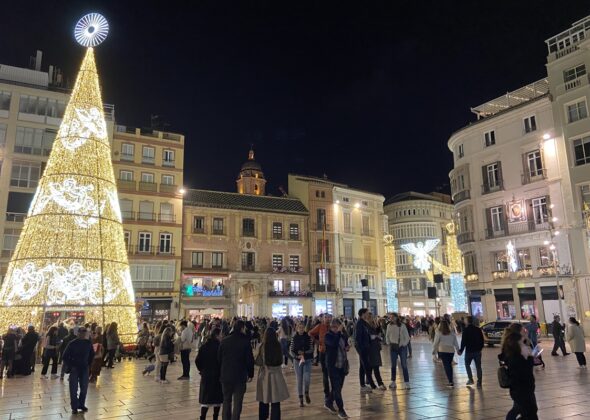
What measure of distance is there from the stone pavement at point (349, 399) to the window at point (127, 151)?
27920 millimetres

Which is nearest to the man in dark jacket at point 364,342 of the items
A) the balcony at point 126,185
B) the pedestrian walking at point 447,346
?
A: the pedestrian walking at point 447,346

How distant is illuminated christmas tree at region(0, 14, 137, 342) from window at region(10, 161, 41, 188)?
2048cm

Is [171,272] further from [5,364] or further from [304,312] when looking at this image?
[5,364]

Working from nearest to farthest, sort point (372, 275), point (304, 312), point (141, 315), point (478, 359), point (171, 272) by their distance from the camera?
point (478, 359) < point (141, 315) < point (171, 272) < point (304, 312) < point (372, 275)

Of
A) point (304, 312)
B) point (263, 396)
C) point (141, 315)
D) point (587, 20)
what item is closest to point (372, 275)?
point (304, 312)

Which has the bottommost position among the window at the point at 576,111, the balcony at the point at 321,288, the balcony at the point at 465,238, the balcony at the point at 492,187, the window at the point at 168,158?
the balcony at the point at 321,288

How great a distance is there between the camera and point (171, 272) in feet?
125

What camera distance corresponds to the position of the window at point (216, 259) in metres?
40.5

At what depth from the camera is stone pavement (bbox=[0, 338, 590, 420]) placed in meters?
7.83

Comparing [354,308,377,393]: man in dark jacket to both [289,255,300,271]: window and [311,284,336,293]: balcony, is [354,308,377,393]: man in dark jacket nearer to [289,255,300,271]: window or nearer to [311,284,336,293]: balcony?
[289,255,300,271]: window

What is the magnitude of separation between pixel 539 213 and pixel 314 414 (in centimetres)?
2759

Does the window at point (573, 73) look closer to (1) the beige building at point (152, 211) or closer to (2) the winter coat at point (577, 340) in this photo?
(2) the winter coat at point (577, 340)

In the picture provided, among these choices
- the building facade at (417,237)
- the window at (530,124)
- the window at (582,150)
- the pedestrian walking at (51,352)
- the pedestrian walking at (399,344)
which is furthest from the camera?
the building facade at (417,237)

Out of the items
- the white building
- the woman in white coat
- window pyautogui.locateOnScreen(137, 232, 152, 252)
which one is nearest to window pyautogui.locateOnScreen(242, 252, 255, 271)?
window pyautogui.locateOnScreen(137, 232, 152, 252)
